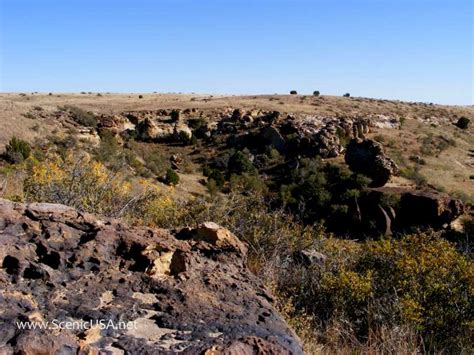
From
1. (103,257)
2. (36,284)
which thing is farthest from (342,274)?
(36,284)

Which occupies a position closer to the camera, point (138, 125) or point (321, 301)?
point (321, 301)

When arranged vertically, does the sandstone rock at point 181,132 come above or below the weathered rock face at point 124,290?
below

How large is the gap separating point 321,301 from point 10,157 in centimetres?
1893

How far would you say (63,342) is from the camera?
6.69 ft

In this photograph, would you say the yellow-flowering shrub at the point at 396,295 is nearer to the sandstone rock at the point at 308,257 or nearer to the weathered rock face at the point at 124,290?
the sandstone rock at the point at 308,257

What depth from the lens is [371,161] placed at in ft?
81.9

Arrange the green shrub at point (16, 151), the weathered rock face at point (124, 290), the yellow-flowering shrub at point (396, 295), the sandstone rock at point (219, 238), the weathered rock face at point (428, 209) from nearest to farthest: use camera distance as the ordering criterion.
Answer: the weathered rock face at point (124, 290)
the sandstone rock at point (219, 238)
the yellow-flowering shrub at point (396, 295)
the weathered rock face at point (428, 209)
the green shrub at point (16, 151)

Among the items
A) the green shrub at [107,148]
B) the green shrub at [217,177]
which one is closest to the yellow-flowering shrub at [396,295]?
the green shrub at [107,148]

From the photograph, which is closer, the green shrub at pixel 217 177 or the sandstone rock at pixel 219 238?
the sandstone rock at pixel 219 238

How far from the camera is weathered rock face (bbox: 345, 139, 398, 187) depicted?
23.7m

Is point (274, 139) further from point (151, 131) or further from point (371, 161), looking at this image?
point (371, 161)

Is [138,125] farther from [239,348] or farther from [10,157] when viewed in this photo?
[239,348]

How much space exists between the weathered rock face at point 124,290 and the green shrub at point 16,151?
61.4 feet

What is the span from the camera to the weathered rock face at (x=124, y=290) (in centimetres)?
215
